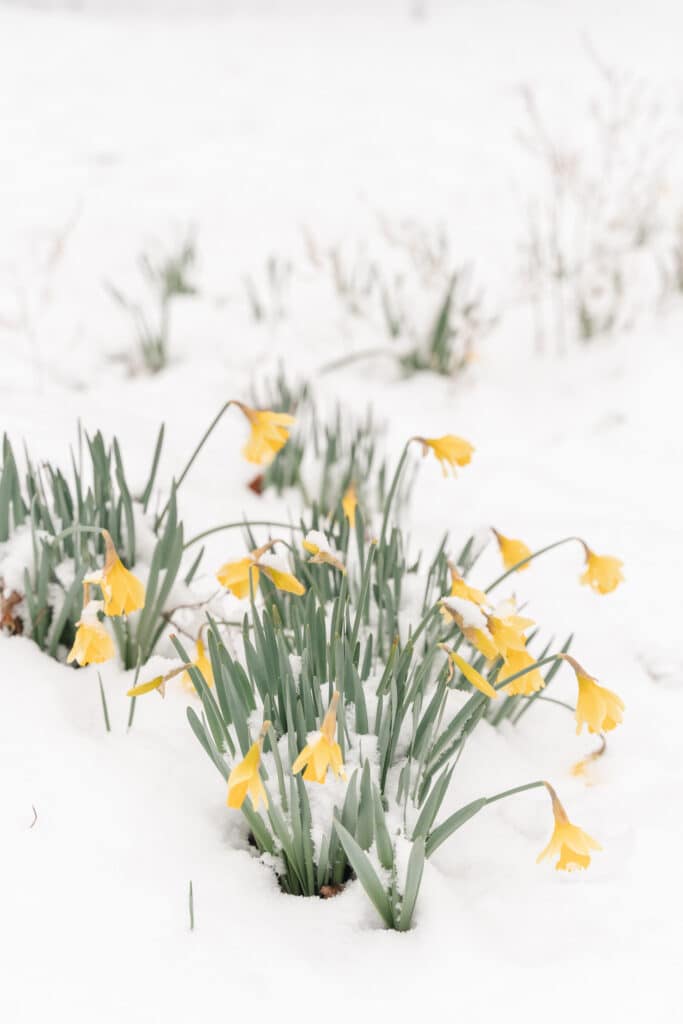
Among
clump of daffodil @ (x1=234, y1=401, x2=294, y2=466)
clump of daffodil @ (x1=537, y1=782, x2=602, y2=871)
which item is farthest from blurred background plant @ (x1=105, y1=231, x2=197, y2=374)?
clump of daffodil @ (x1=537, y1=782, x2=602, y2=871)

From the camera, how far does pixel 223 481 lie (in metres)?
2.49

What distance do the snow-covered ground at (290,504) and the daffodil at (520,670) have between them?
0.26 m

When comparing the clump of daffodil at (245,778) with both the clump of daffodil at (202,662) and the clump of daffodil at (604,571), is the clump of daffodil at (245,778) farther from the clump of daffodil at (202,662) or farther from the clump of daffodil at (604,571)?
the clump of daffodil at (604,571)

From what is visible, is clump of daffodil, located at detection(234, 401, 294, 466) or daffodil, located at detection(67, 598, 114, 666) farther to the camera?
clump of daffodil, located at detection(234, 401, 294, 466)

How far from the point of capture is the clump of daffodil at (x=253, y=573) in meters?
1.23

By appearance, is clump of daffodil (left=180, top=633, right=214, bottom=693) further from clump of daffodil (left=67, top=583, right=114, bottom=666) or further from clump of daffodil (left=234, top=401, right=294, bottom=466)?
clump of daffodil (left=234, top=401, right=294, bottom=466)

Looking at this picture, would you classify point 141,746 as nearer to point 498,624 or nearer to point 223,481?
point 498,624

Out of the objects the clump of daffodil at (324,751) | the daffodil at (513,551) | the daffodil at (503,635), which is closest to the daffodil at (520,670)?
the daffodil at (503,635)

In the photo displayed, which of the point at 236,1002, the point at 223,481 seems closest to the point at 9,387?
the point at 223,481

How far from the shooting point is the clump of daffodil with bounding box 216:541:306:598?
123 cm

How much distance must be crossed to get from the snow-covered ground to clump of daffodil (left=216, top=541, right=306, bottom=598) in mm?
366

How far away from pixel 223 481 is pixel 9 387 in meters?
0.85

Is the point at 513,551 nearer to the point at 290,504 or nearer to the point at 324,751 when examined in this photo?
the point at 324,751

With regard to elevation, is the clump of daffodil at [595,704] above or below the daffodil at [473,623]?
below
